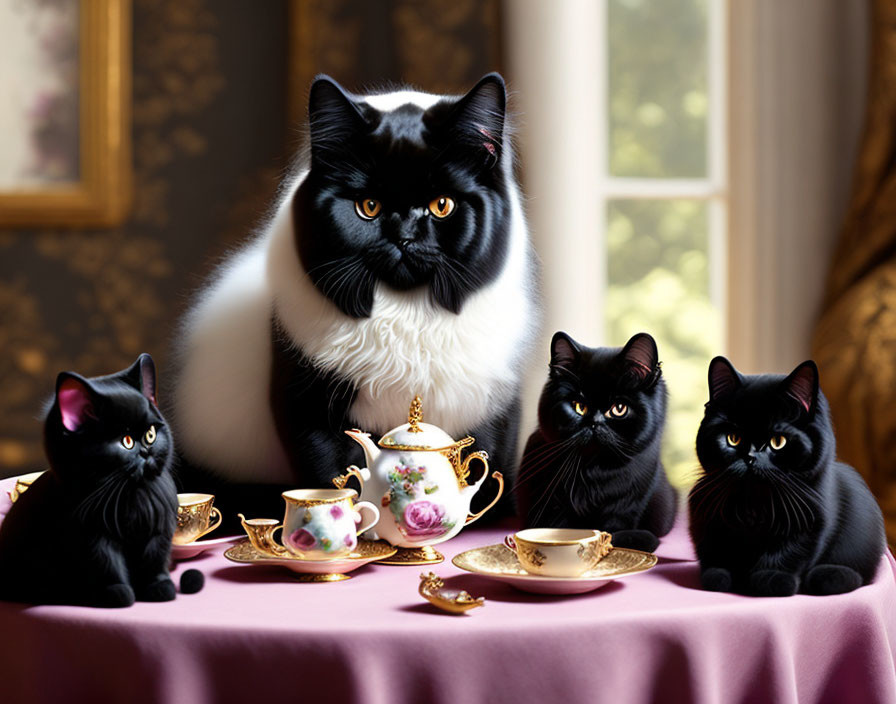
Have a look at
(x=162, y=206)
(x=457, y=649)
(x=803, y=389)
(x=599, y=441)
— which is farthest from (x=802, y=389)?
(x=162, y=206)

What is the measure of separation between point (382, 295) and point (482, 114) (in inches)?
9.5

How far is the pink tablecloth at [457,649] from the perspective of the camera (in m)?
0.80

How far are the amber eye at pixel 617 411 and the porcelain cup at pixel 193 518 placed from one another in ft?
1.53

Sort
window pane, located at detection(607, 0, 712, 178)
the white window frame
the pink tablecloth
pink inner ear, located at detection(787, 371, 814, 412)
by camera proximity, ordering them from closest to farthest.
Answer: the pink tablecloth → pink inner ear, located at detection(787, 371, 814, 412) → the white window frame → window pane, located at detection(607, 0, 712, 178)

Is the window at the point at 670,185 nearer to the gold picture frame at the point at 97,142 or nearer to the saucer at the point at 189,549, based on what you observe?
the gold picture frame at the point at 97,142

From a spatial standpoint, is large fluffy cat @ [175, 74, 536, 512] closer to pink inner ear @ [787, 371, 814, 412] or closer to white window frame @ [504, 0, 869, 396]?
pink inner ear @ [787, 371, 814, 412]

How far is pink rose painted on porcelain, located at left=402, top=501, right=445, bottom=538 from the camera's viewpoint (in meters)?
1.04

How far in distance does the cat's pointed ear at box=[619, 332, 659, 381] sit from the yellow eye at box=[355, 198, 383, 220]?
0.33 metres

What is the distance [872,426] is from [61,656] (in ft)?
5.03

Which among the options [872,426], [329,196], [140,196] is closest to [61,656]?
[329,196]

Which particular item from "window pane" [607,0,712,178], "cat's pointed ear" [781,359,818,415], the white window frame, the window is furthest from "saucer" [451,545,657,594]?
"window pane" [607,0,712,178]

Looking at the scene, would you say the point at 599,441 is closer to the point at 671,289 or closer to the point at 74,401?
the point at 74,401

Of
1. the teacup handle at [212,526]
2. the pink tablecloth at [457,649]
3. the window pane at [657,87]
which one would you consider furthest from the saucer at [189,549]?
the window pane at [657,87]

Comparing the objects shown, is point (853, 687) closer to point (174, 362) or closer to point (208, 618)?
point (208, 618)
